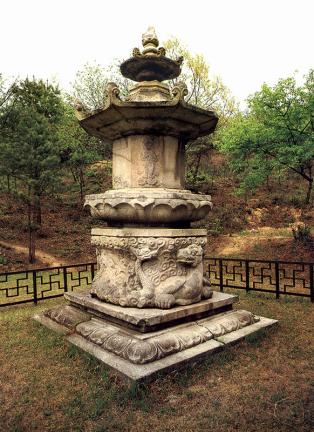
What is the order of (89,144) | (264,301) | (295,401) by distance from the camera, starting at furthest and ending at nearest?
(89,144)
(264,301)
(295,401)

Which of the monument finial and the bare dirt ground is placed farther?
the bare dirt ground

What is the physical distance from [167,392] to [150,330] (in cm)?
96

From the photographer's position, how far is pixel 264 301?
766cm

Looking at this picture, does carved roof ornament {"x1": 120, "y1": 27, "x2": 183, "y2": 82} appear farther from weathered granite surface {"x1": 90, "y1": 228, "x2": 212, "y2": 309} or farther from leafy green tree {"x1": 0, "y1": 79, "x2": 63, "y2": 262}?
leafy green tree {"x1": 0, "y1": 79, "x2": 63, "y2": 262}

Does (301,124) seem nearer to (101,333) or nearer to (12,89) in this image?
(101,333)

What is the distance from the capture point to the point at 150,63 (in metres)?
5.36

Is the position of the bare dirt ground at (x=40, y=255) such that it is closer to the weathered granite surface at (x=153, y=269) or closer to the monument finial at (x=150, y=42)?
the weathered granite surface at (x=153, y=269)

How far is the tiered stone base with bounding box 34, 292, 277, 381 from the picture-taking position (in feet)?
13.4

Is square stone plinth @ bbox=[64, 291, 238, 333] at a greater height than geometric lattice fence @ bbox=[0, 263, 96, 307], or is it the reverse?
square stone plinth @ bbox=[64, 291, 238, 333]

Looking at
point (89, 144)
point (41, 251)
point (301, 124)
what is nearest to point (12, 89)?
point (89, 144)

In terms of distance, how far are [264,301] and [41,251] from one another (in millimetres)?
12608

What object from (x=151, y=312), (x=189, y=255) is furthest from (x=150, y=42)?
(x=151, y=312)

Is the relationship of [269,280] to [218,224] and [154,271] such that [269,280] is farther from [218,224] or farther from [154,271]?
[218,224]

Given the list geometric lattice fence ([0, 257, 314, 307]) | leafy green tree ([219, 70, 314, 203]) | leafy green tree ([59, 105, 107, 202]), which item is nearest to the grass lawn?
geometric lattice fence ([0, 257, 314, 307])
